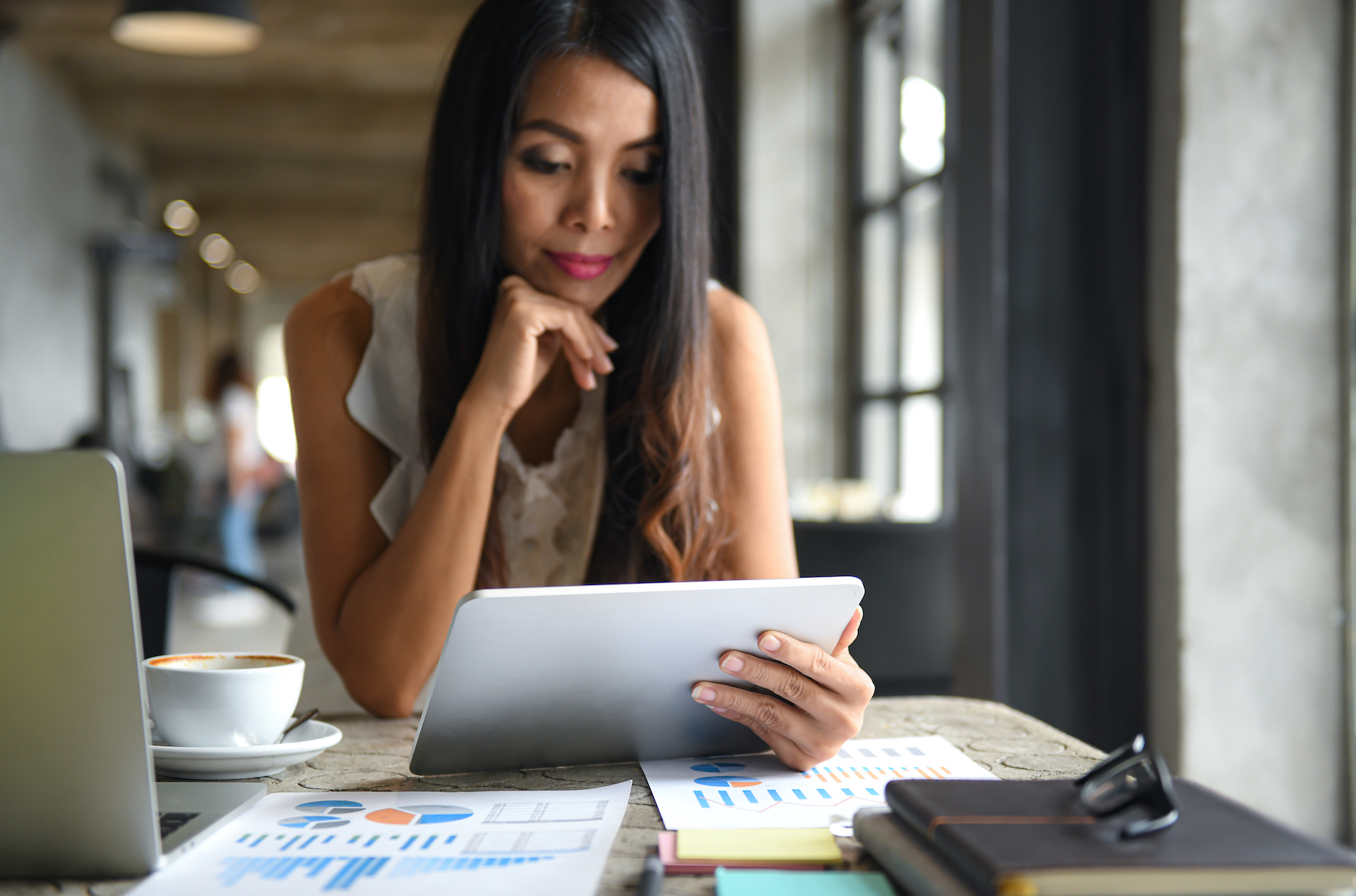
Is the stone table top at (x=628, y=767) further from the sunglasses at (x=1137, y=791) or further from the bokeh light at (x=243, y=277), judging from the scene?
the bokeh light at (x=243, y=277)

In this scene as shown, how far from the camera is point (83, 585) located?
513 mm

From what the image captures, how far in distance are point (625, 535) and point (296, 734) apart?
61 cm

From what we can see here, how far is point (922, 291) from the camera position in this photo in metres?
3.59

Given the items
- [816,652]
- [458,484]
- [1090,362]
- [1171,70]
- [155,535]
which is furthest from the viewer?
[155,535]

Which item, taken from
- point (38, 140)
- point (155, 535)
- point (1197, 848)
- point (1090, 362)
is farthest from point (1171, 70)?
point (38, 140)

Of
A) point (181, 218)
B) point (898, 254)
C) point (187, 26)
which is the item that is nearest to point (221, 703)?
point (898, 254)

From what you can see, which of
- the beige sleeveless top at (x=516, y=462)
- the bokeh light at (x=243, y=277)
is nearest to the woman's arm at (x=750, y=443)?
the beige sleeveless top at (x=516, y=462)

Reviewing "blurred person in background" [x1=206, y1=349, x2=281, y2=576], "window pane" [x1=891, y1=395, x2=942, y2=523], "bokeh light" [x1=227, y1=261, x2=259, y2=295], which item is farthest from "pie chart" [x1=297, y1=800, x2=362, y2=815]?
"bokeh light" [x1=227, y1=261, x2=259, y2=295]

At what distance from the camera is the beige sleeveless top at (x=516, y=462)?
4.40ft

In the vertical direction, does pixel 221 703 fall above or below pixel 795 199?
below

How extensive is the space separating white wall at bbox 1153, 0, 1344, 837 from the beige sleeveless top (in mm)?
1087

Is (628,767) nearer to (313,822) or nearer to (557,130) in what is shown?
(313,822)

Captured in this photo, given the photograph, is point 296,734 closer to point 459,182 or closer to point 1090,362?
point 459,182

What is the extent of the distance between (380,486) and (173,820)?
0.72 m
